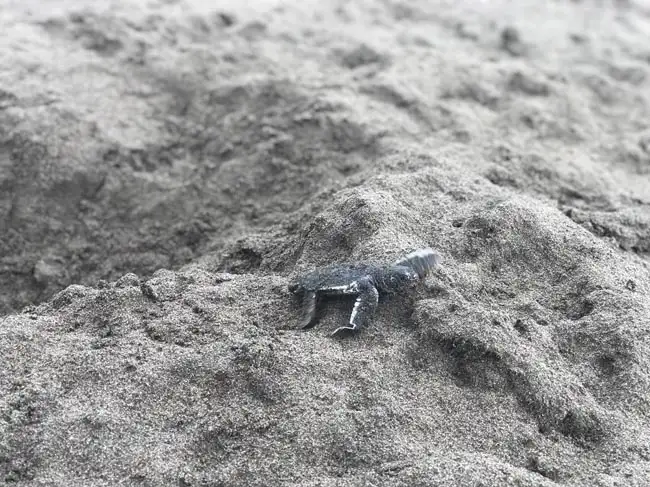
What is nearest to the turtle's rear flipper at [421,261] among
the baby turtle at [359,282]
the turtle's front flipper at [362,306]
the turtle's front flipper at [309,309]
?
the baby turtle at [359,282]

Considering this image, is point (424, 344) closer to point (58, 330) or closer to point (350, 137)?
point (58, 330)

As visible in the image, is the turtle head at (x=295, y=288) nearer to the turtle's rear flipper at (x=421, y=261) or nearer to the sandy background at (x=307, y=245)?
the sandy background at (x=307, y=245)

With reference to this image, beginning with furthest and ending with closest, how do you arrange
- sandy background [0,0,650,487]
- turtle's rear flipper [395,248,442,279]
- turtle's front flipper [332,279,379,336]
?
turtle's rear flipper [395,248,442,279]
turtle's front flipper [332,279,379,336]
sandy background [0,0,650,487]

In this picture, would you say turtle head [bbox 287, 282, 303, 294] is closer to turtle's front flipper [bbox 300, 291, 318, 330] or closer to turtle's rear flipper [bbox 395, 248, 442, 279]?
turtle's front flipper [bbox 300, 291, 318, 330]

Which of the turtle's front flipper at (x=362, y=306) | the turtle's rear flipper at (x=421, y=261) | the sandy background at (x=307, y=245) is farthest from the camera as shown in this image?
the turtle's rear flipper at (x=421, y=261)

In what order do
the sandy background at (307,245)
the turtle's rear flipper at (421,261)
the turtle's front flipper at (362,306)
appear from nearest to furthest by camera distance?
1. the sandy background at (307,245)
2. the turtle's front flipper at (362,306)
3. the turtle's rear flipper at (421,261)

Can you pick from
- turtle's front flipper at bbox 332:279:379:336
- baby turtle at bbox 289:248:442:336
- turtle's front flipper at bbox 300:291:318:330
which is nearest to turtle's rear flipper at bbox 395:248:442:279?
baby turtle at bbox 289:248:442:336

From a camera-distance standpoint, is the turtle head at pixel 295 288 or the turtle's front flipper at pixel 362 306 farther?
the turtle head at pixel 295 288

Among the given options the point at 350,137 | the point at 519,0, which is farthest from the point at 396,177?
the point at 519,0

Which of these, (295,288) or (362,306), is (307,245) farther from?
(362,306)
